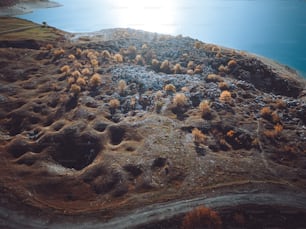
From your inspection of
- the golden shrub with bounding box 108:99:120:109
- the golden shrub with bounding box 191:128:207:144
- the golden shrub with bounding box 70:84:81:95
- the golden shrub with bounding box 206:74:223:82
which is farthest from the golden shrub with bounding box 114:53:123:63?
the golden shrub with bounding box 191:128:207:144

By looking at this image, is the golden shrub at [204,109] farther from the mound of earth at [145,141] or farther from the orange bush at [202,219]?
the orange bush at [202,219]

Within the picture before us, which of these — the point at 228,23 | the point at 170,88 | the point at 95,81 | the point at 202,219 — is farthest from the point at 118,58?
the point at 228,23

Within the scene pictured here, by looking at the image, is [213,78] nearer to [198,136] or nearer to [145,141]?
[198,136]

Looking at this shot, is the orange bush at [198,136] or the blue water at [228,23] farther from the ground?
the blue water at [228,23]

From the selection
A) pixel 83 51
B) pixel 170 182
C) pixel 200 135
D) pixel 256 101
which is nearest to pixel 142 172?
pixel 170 182

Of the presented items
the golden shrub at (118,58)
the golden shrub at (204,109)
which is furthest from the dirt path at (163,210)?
the golden shrub at (118,58)
